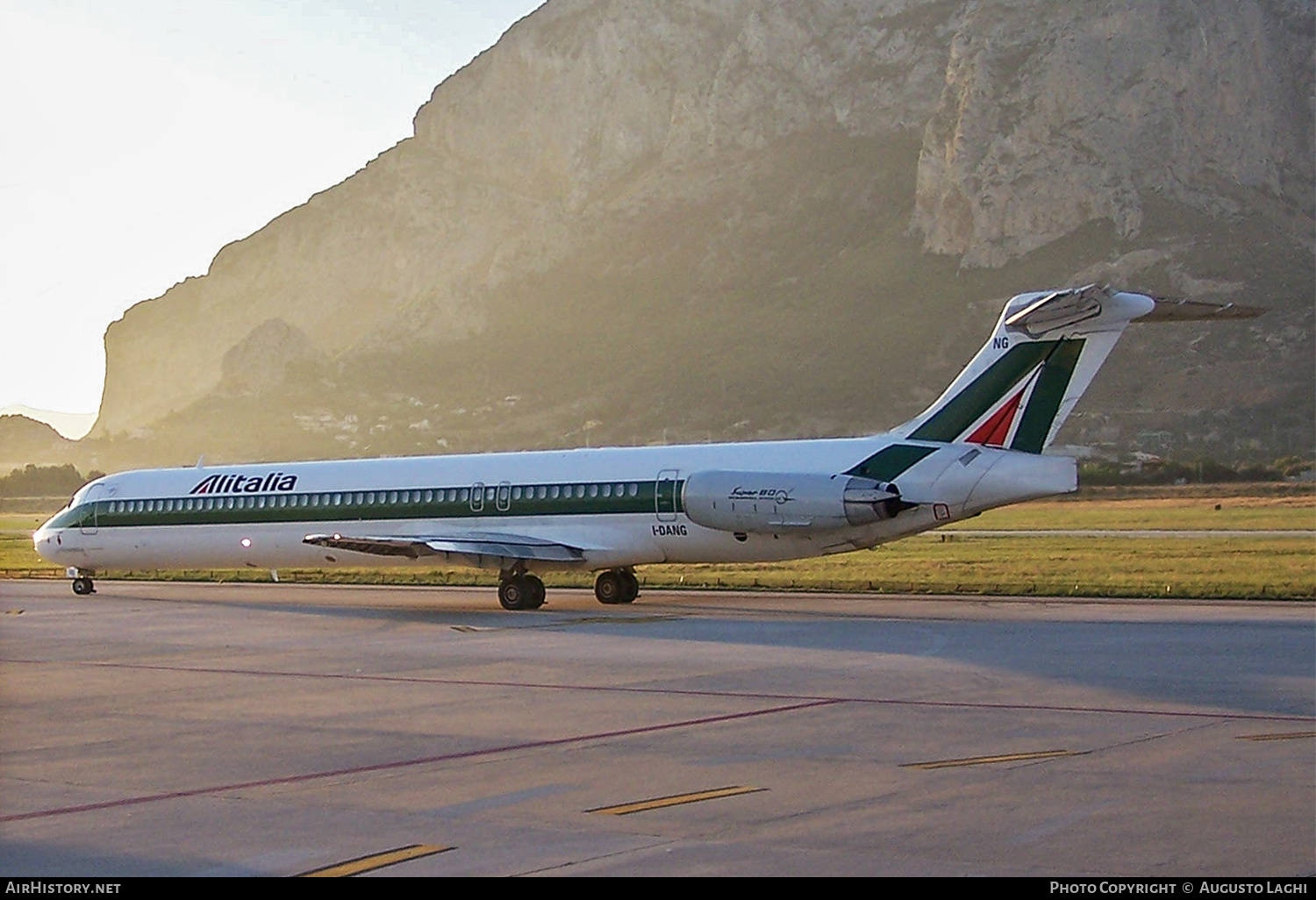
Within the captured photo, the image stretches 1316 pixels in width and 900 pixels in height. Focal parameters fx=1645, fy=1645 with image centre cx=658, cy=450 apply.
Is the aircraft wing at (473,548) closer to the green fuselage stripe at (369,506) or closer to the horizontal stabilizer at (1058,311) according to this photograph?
the green fuselage stripe at (369,506)

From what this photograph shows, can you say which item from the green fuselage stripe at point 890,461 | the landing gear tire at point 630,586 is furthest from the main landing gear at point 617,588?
the green fuselage stripe at point 890,461

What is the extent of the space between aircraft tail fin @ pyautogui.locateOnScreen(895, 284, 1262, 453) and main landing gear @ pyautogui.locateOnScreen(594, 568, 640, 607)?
6.66m

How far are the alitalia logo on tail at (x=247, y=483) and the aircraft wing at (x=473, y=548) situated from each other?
3.99 metres

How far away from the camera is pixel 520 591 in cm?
2864

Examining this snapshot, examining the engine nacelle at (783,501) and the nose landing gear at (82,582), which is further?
the nose landing gear at (82,582)

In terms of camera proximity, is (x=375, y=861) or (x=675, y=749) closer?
(x=375, y=861)

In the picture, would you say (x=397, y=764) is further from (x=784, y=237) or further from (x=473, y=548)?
(x=784, y=237)

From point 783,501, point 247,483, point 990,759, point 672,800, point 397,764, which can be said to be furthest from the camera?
point 247,483

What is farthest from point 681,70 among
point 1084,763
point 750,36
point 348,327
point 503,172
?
point 1084,763

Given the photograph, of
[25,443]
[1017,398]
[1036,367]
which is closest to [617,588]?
[1017,398]

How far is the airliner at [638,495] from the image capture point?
2572 centimetres

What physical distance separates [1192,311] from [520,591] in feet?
39.5

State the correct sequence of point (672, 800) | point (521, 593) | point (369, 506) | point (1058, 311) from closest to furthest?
point (672, 800) < point (1058, 311) < point (521, 593) < point (369, 506)

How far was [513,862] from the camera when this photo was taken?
28.9ft
